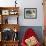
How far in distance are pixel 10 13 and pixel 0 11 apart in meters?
0.38

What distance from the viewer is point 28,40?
17.5ft

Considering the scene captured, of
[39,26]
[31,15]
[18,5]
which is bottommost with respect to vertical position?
[39,26]

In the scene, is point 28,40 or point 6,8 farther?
point 6,8

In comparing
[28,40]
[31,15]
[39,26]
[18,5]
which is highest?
[18,5]

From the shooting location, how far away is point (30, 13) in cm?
587

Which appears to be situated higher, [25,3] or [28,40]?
[25,3]

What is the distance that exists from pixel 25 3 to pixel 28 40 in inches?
56.8

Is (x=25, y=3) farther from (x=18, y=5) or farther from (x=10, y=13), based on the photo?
(x=10, y=13)

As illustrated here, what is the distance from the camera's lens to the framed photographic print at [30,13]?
19.2 feet

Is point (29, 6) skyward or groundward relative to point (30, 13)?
skyward

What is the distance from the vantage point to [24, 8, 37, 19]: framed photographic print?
5852 mm

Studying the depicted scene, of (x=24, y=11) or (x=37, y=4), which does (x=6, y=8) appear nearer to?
(x=24, y=11)

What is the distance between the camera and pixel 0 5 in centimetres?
590

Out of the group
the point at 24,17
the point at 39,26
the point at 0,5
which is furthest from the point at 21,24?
the point at 0,5
